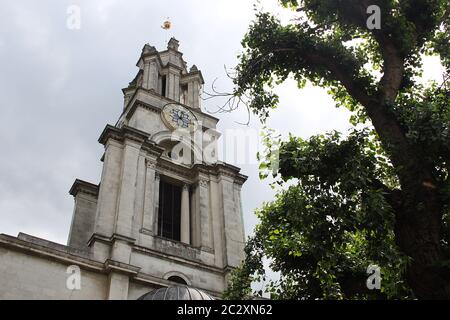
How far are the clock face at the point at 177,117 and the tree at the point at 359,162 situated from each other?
14.4 m

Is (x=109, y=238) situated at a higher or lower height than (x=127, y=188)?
lower

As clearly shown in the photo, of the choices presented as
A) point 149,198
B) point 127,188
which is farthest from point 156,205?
point 127,188

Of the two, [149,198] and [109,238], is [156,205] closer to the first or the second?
[149,198]

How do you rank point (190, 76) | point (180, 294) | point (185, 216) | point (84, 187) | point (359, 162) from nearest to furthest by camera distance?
1. point (359, 162)
2. point (180, 294)
3. point (185, 216)
4. point (84, 187)
5. point (190, 76)

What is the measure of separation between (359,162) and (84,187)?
1783cm

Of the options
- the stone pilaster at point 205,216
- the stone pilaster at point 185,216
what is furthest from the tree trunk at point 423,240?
the stone pilaster at point 185,216

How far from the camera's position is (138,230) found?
68.5 ft

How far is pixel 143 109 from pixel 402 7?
56.4ft

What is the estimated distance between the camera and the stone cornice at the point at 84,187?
24.4 meters

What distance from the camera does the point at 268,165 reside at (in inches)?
413

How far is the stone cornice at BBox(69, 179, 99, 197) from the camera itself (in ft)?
80.1

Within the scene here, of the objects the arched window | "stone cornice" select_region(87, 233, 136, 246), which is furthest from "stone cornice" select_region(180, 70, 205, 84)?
the arched window

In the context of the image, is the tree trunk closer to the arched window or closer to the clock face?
the arched window
